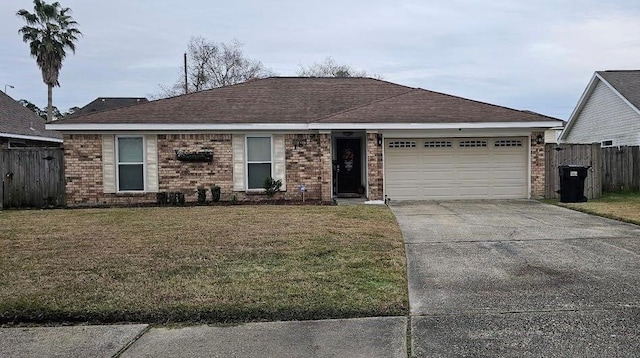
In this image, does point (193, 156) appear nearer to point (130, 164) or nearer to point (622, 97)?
point (130, 164)

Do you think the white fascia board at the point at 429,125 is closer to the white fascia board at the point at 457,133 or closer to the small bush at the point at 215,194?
the white fascia board at the point at 457,133

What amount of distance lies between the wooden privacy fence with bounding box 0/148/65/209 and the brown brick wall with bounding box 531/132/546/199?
44.6 ft

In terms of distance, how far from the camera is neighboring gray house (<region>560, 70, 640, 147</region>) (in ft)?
64.6

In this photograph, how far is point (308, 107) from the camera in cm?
1605

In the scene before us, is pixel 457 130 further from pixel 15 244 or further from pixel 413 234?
pixel 15 244

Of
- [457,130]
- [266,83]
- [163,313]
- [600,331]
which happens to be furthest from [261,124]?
[600,331]

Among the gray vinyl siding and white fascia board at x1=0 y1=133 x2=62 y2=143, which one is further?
white fascia board at x1=0 y1=133 x2=62 y2=143

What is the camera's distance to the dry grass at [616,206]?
1086 cm

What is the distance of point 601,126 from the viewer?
22.3m

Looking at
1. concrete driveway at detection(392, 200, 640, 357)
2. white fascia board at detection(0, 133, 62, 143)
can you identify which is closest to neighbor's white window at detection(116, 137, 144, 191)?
white fascia board at detection(0, 133, 62, 143)

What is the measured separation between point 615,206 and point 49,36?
32.3 meters

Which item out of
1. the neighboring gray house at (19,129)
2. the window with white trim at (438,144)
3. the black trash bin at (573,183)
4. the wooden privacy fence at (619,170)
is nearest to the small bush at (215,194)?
the window with white trim at (438,144)

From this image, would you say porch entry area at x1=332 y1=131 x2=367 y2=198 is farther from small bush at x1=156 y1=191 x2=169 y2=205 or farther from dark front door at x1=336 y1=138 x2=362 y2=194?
small bush at x1=156 y1=191 x2=169 y2=205

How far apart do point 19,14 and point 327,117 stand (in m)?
25.9
